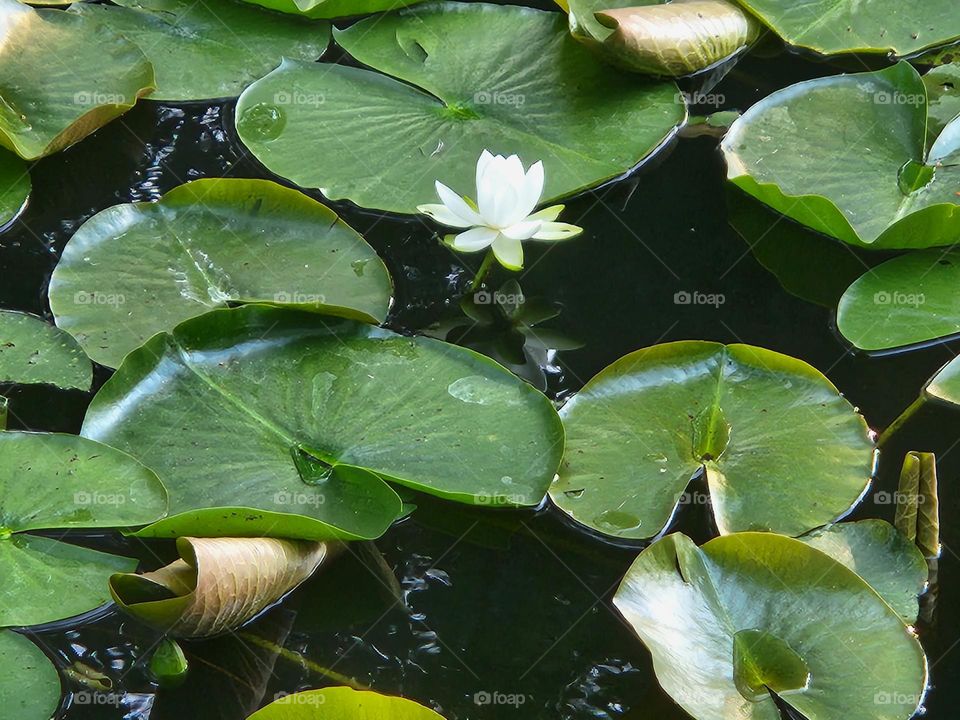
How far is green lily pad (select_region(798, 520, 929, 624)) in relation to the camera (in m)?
1.68

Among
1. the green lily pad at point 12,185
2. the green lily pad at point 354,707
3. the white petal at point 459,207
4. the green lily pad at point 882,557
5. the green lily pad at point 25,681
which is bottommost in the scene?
the green lily pad at point 25,681

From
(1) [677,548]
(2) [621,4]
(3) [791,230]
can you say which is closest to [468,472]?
(1) [677,548]

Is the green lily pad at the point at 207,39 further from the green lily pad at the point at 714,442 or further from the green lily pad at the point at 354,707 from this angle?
the green lily pad at the point at 354,707

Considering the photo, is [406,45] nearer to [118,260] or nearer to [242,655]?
[118,260]

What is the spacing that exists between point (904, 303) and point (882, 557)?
0.63 meters

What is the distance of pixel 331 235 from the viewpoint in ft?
7.09

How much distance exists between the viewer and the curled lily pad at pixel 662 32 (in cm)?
244

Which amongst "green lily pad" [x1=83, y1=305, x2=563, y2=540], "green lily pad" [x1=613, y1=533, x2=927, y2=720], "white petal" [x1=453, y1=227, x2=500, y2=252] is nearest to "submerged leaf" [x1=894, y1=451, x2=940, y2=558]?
"green lily pad" [x1=613, y1=533, x2=927, y2=720]

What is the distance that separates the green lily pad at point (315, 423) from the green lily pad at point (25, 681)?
0.80ft

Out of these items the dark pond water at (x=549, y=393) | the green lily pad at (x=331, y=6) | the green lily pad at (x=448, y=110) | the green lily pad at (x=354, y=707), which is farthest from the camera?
the green lily pad at (x=331, y=6)

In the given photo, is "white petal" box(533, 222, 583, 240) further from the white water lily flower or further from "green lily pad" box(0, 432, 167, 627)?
"green lily pad" box(0, 432, 167, 627)

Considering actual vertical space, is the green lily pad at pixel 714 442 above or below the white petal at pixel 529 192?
below

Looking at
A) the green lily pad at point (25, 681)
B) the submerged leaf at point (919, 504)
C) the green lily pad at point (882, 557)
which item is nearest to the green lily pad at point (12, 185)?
the green lily pad at point (25, 681)

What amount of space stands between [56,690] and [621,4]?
2.03 meters
